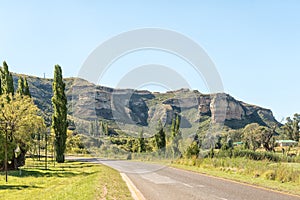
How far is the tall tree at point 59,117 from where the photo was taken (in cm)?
5094

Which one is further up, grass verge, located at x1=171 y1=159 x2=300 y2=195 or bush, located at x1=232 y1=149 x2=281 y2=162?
bush, located at x1=232 y1=149 x2=281 y2=162

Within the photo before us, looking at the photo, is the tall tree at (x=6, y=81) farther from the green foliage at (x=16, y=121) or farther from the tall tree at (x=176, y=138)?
the tall tree at (x=176, y=138)

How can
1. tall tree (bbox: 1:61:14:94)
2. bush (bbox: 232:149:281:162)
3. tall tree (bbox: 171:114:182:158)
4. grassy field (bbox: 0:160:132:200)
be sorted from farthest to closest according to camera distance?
1. tall tree (bbox: 171:114:182:158)
2. tall tree (bbox: 1:61:14:94)
3. bush (bbox: 232:149:281:162)
4. grassy field (bbox: 0:160:132:200)

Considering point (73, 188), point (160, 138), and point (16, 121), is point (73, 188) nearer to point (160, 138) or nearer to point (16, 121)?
point (16, 121)

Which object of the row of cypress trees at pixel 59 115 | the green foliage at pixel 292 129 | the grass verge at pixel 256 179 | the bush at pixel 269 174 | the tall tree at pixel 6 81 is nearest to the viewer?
the grass verge at pixel 256 179

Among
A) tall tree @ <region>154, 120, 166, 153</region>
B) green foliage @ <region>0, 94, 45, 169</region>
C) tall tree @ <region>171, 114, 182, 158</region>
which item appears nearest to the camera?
green foliage @ <region>0, 94, 45, 169</region>

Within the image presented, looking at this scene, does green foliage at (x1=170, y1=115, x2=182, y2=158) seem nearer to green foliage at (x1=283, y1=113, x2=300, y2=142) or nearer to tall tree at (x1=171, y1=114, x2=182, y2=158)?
tall tree at (x1=171, y1=114, x2=182, y2=158)

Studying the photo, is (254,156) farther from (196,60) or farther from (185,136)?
(185,136)

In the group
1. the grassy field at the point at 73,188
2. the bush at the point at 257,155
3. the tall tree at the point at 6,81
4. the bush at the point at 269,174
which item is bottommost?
the grassy field at the point at 73,188

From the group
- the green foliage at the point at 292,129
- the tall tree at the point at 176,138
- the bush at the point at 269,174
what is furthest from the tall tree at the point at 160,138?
the green foliage at the point at 292,129

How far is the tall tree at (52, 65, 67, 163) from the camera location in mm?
50938

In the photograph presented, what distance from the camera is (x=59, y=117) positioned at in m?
51.5

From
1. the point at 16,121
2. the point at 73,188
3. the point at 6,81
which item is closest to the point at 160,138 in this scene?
the point at 6,81

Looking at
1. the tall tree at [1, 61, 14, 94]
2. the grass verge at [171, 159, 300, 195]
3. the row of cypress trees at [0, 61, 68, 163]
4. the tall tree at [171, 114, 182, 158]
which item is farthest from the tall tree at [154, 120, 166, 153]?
the grass verge at [171, 159, 300, 195]
